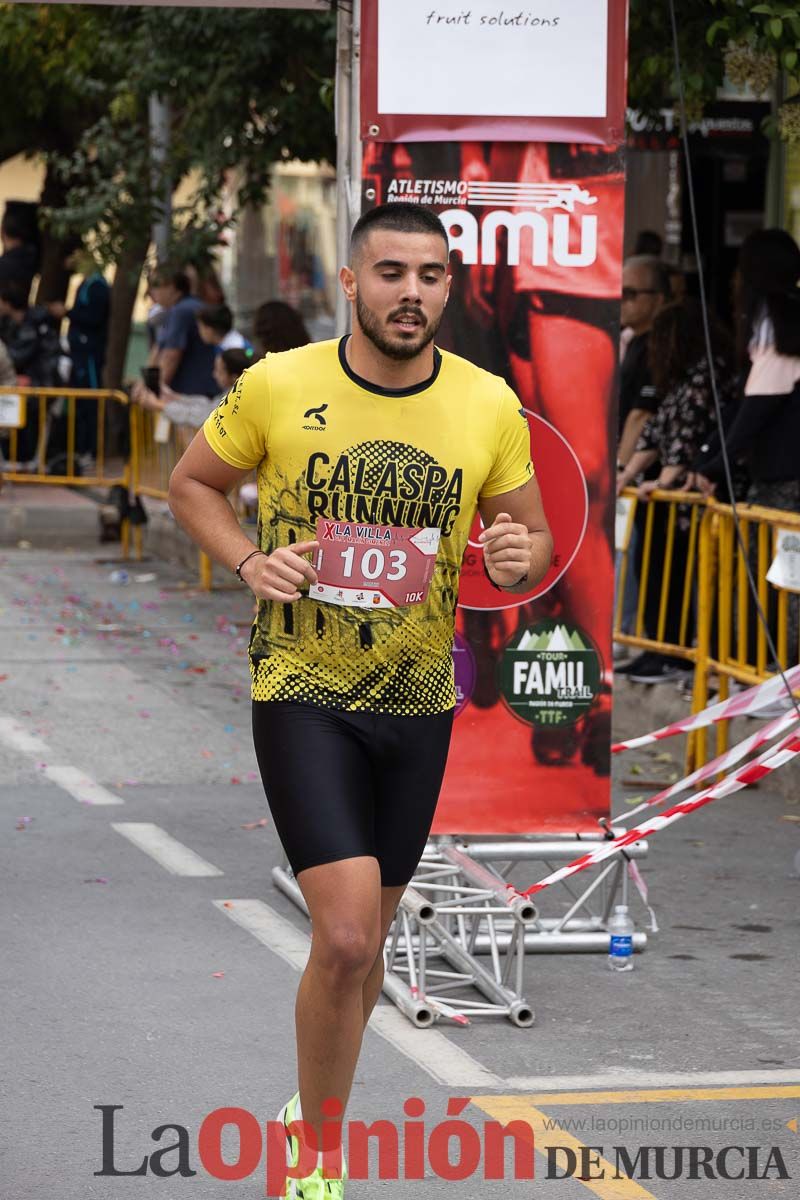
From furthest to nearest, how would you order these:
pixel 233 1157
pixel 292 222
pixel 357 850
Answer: pixel 292 222 < pixel 233 1157 < pixel 357 850

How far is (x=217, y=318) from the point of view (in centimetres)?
1568

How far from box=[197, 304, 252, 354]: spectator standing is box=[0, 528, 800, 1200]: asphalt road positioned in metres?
6.11

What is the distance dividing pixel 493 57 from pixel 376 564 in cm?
226

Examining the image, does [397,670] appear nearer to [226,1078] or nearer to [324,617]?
[324,617]

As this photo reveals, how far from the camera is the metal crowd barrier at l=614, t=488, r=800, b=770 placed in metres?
9.02

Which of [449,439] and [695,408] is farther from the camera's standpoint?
[695,408]

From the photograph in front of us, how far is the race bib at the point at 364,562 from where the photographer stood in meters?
4.58

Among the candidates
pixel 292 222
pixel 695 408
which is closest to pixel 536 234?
pixel 695 408

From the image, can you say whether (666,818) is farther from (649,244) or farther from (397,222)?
(649,244)

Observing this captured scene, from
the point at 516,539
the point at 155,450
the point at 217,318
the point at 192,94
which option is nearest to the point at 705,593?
the point at 516,539

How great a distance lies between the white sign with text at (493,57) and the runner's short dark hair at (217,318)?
953 cm

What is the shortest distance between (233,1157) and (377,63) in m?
3.08

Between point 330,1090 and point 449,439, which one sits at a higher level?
point 449,439

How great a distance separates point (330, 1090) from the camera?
4.50 meters
